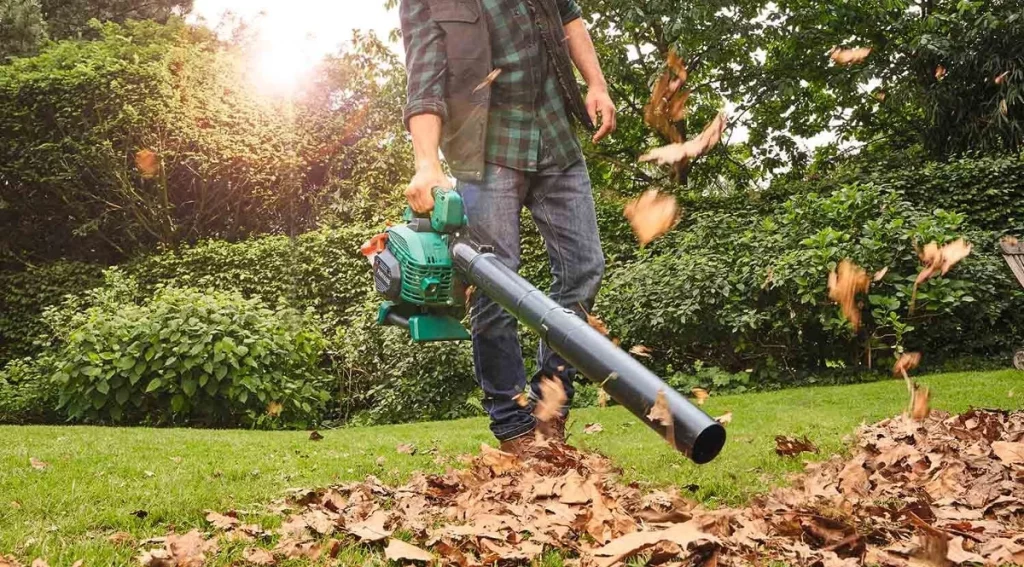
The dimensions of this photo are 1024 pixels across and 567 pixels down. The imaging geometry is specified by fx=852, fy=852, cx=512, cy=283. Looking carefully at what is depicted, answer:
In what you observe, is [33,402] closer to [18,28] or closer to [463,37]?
[463,37]

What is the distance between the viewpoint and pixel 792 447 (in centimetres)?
295

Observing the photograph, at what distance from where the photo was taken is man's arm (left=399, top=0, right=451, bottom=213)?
2543mm

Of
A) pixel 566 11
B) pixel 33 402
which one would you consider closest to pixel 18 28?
pixel 33 402

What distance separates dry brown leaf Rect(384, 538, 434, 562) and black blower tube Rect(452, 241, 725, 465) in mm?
498

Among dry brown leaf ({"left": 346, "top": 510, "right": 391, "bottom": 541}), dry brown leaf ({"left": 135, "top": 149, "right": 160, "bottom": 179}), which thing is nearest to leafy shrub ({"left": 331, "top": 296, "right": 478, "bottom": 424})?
dry brown leaf ({"left": 346, "top": 510, "right": 391, "bottom": 541})

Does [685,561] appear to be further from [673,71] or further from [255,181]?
[255,181]

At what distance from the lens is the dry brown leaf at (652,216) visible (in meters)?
8.05

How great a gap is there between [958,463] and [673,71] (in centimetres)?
756

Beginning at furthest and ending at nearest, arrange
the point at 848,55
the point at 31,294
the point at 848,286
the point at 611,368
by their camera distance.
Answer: the point at 31,294, the point at 848,55, the point at 848,286, the point at 611,368

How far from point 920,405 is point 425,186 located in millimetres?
2824

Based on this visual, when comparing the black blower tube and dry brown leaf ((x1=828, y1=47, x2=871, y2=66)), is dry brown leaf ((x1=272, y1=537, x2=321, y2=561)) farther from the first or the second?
dry brown leaf ((x1=828, y1=47, x2=871, y2=66))

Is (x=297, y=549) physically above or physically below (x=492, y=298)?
below

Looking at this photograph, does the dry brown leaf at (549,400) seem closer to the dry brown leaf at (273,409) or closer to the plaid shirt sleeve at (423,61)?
the plaid shirt sleeve at (423,61)

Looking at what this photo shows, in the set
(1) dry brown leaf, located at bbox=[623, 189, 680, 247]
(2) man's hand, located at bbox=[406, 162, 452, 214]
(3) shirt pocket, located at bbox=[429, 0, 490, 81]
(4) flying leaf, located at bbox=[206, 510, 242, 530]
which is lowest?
(4) flying leaf, located at bbox=[206, 510, 242, 530]
